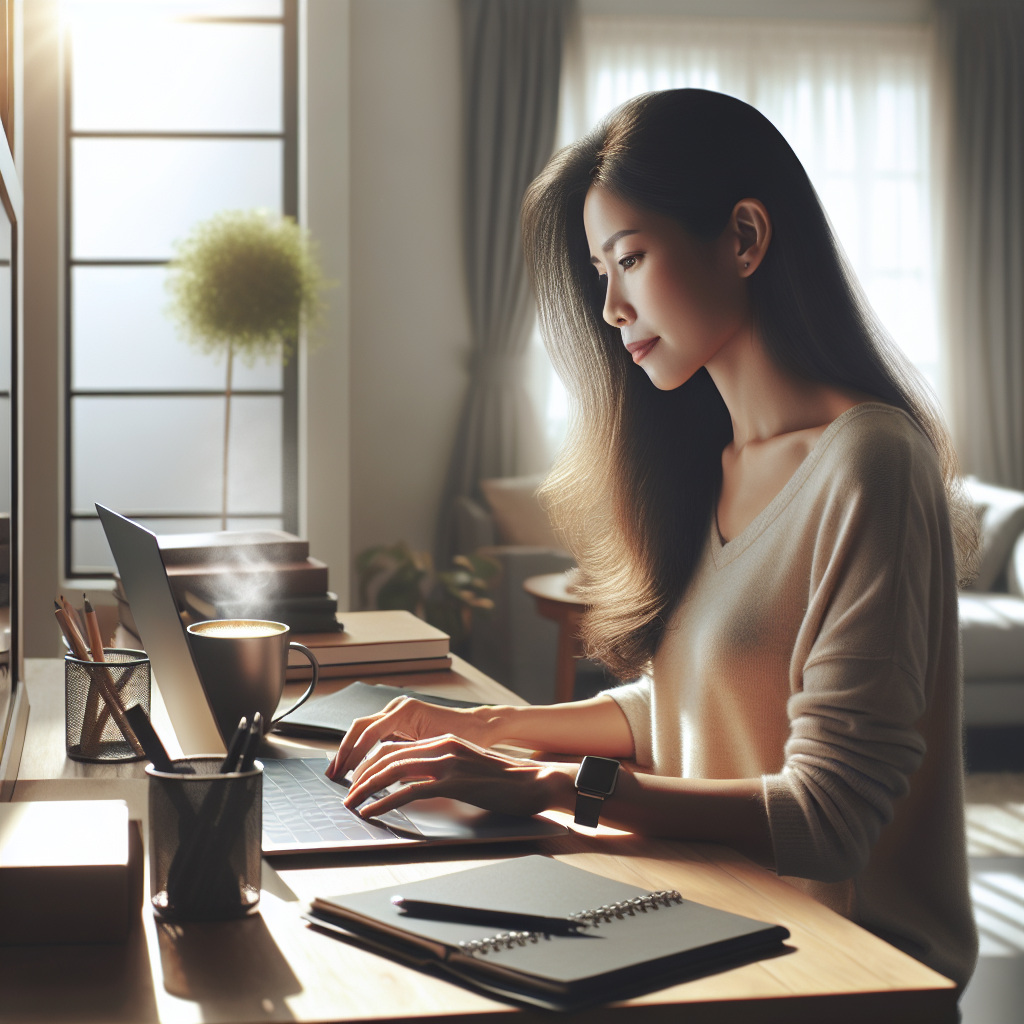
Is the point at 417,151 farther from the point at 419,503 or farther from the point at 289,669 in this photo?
the point at 289,669

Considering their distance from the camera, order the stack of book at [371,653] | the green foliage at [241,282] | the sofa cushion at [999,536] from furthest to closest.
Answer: the sofa cushion at [999,536] → the green foliage at [241,282] → the stack of book at [371,653]

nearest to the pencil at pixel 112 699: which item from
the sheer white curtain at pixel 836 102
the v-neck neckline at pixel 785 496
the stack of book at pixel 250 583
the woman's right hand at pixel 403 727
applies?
the woman's right hand at pixel 403 727

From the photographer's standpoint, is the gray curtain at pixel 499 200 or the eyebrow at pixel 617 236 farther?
the gray curtain at pixel 499 200

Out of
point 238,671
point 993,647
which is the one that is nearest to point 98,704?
point 238,671

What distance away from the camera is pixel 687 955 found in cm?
62

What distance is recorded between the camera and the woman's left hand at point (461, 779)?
0.88 m

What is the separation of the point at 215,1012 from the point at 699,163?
88cm

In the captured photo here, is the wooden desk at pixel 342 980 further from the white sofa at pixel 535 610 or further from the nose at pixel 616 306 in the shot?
the white sofa at pixel 535 610

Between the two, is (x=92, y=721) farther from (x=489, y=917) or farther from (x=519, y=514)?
(x=519, y=514)

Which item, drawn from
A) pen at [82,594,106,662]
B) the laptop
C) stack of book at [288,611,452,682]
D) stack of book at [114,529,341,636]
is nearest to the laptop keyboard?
the laptop

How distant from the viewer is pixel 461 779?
0.88 metres

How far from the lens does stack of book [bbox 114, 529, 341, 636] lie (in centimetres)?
164

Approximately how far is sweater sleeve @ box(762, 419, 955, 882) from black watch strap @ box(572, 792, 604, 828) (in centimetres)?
14

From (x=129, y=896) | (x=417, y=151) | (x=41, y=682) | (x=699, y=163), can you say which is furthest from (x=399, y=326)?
(x=129, y=896)
